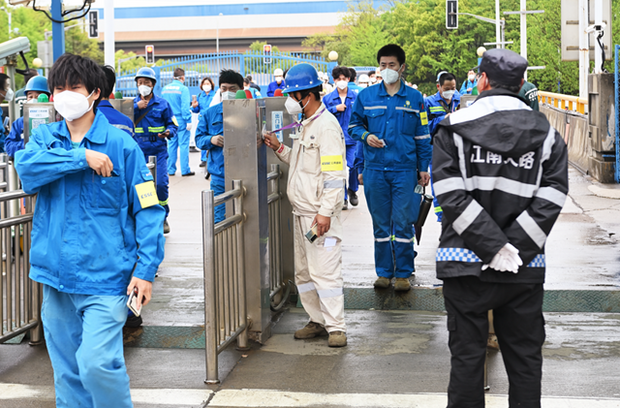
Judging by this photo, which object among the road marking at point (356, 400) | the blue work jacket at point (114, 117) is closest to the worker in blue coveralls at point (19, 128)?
the blue work jacket at point (114, 117)

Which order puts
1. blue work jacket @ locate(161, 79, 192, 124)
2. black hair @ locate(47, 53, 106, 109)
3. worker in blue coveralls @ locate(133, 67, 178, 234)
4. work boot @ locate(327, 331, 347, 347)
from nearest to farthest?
black hair @ locate(47, 53, 106, 109) < work boot @ locate(327, 331, 347, 347) < worker in blue coveralls @ locate(133, 67, 178, 234) < blue work jacket @ locate(161, 79, 192, 124)

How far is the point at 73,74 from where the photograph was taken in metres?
3.55

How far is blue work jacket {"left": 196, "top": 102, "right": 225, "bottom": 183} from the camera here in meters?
7.64

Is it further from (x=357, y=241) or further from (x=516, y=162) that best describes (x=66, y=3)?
(x=516, y=162)

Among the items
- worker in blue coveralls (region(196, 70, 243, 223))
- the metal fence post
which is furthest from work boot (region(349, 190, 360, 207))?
the metal fence post

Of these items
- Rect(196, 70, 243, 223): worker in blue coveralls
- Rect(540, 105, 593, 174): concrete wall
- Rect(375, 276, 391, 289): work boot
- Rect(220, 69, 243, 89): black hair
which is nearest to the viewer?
Rect(375, 276, 391, 289): work boot

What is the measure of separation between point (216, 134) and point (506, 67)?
183 inches

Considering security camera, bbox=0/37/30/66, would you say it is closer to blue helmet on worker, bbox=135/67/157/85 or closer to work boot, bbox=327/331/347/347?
blue helmet on worker, bbox=135/67/157/85

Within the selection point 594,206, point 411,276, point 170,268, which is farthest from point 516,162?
point 594,206

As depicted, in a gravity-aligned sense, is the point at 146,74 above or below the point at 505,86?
above

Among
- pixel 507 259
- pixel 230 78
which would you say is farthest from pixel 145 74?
pixel 507 259

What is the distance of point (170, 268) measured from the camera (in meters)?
8.39

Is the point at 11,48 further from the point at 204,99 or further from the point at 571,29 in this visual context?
the point at 571,29

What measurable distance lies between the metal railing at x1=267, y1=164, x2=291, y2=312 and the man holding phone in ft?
2.19
